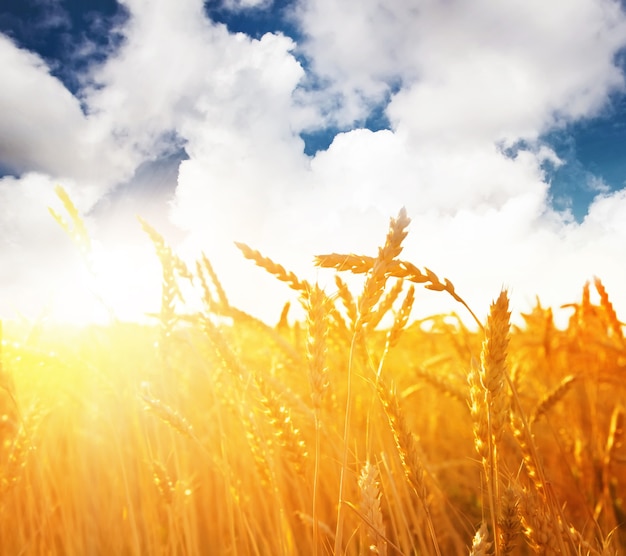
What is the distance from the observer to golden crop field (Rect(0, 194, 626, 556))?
82 cm

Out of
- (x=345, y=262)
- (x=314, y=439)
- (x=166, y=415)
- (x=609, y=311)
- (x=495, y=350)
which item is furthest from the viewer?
(x=314, y=439)

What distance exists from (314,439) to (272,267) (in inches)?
33.8

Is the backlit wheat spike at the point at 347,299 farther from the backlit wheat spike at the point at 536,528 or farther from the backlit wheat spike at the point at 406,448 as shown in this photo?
the backlit wheat spike at the point at 536,528

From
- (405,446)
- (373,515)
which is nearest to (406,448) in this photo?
(405,446)

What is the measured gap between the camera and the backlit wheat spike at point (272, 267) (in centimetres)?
107

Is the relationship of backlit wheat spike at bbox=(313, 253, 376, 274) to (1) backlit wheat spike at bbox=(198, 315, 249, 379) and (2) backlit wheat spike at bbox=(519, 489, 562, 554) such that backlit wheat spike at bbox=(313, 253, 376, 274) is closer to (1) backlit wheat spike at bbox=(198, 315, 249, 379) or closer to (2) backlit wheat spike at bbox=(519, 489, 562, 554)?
(1) backlit wheat spike at bbox=(198, 315, 249, 379)

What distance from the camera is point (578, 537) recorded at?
3.06 ft

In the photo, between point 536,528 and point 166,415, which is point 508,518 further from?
point 166,415

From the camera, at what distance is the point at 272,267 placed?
1.12m

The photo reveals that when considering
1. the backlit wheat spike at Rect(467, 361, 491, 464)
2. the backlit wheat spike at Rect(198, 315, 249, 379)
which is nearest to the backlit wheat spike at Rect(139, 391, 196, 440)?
the backlit wheat spike at Rect(198, 315, 249, 379)

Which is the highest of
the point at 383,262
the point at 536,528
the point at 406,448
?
the point at 383,262

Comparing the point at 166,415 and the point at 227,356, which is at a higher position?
the point at 227,356

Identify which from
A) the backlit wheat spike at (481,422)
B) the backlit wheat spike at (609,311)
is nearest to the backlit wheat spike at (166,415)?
the backlit wheat spike at (481,422)

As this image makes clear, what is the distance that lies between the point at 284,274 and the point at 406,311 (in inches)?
11.5
